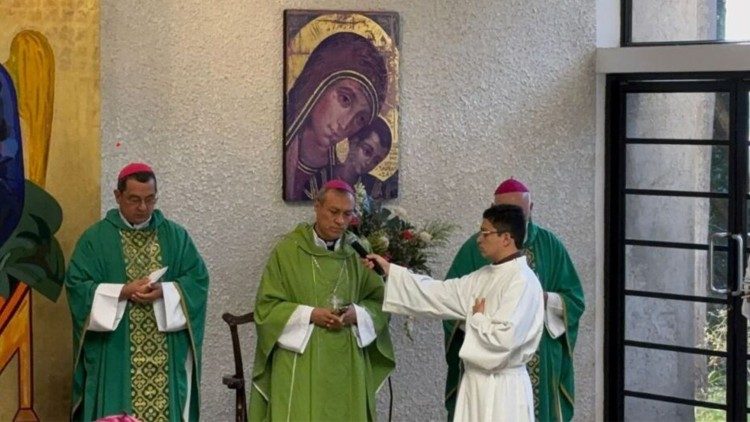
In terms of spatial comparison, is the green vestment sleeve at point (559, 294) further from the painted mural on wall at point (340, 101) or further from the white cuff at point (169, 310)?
the white cuff at point (169, 310)

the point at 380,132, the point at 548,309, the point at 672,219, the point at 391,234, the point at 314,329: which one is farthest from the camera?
the point at 672,219

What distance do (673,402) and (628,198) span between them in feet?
3.96

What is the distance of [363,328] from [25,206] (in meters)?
1.72

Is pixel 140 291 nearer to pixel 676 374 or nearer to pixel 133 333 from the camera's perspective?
pixel 133 333

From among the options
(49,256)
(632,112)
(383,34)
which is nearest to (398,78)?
(383,34)

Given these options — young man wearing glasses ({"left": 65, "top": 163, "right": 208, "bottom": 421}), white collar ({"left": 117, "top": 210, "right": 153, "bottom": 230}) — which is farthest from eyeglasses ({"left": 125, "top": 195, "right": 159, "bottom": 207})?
white collar ({"left": 117, "top": 210, "right": 153, "bottom": 230})

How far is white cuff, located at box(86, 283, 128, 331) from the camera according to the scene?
689cm

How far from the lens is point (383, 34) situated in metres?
8.40

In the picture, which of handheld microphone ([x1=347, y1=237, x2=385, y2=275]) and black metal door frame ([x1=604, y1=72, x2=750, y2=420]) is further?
black metal door frame ([x1=604, y1=72, x2=750, y2=420])

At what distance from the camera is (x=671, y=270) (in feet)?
29.6

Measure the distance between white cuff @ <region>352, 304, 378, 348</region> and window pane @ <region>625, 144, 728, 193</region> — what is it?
2515 millimetres

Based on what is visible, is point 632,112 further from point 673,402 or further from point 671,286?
point 673,402

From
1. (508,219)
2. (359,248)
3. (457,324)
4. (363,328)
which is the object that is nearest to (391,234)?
(359,248)

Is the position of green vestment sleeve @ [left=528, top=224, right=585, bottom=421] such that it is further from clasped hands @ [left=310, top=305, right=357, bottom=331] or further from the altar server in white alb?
clasped hands @ [left=310, top=305, right=357, bottom=331]
